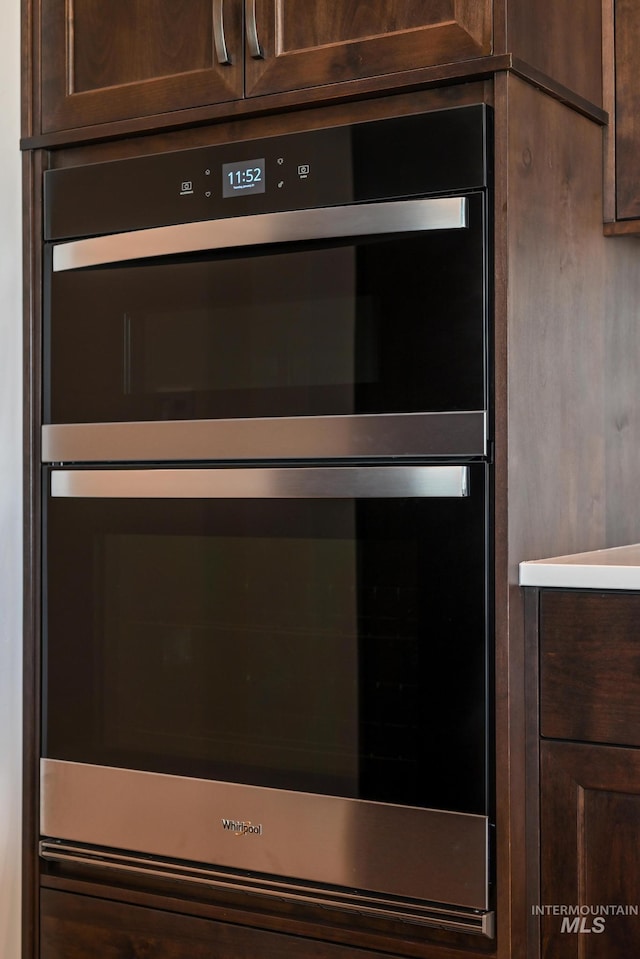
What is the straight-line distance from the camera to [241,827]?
1.72 m

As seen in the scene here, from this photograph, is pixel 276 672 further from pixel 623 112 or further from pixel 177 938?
pixel 623 112

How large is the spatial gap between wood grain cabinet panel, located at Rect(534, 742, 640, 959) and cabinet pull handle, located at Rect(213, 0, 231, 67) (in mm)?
1124

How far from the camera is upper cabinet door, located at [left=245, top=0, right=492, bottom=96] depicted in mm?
1568

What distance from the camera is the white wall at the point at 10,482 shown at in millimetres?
1909

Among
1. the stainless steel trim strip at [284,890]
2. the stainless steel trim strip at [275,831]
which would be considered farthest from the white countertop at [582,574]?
the stainless steel trim strip at [284,890]

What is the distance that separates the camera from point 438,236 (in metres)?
1.58

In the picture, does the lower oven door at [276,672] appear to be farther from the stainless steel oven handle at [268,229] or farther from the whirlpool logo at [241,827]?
the stainless steel oven handle at [268,229]

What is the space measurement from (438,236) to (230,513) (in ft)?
1.71

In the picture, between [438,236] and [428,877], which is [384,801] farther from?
[438,236]

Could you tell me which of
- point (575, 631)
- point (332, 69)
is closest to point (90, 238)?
point (332, 69)

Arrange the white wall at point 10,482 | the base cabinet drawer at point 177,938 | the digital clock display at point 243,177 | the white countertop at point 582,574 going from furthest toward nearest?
→ the white wall at point 10,482 < the digital clock display at point 243,177 < the base cabinet drawer at point 177,938 < the white countertop at point 582,574

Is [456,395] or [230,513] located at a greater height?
[456,395]

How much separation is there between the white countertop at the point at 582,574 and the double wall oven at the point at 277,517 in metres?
0.07

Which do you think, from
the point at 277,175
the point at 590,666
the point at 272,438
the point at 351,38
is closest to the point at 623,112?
the point at 351,38
